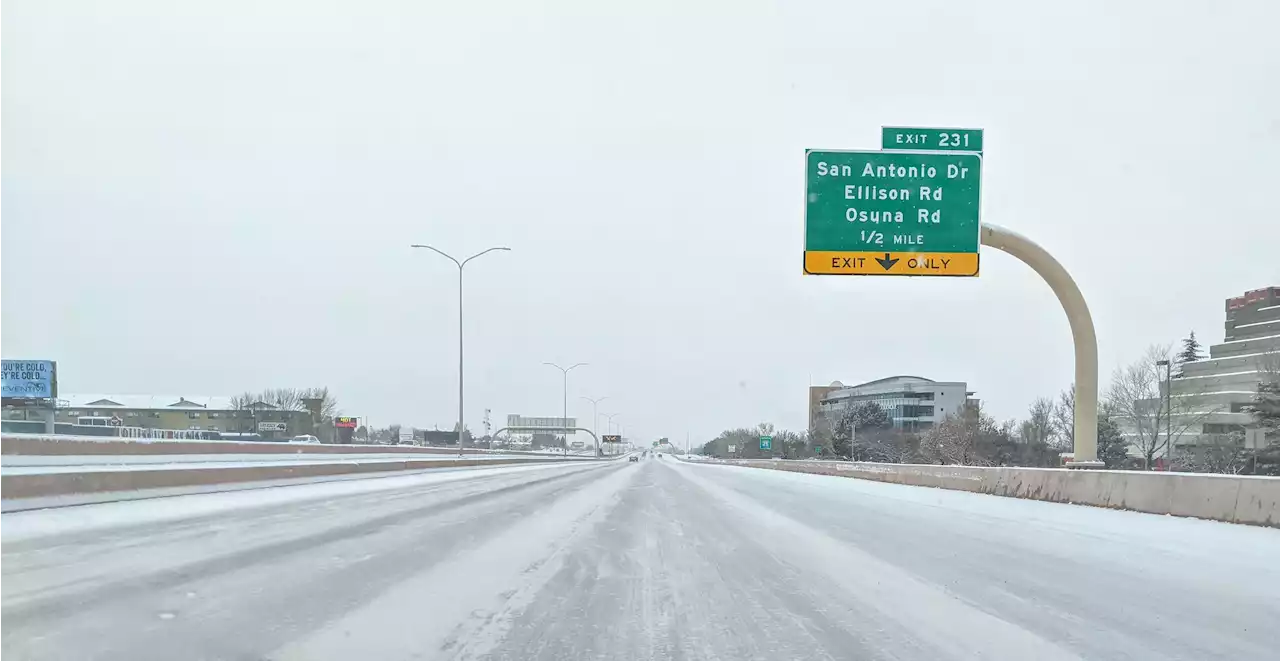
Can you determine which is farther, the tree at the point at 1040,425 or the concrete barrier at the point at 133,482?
the tree at the point at 1040,425

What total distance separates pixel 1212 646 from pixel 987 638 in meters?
1.35

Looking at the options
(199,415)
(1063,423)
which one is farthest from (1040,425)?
(199,415)

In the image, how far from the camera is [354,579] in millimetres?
7895

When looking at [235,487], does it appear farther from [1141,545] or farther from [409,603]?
[1141,545]

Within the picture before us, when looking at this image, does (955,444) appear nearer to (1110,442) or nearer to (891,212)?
(1110,442)

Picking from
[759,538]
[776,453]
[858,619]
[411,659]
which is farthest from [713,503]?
[776,453]

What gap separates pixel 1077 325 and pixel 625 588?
44.6 feet

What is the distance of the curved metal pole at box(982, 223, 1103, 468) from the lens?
694 inches

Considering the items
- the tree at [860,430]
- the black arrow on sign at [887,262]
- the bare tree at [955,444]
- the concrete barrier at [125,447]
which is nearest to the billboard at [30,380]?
the concrete barrier at [125,447]

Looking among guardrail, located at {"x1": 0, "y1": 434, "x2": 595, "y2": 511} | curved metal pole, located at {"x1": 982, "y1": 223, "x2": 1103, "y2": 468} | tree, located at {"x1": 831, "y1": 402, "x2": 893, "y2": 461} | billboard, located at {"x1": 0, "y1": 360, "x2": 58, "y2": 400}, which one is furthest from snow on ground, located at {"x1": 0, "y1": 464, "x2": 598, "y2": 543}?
tree, located at {"x1": 831, "y1": 402, "x2": 893, "y2": 461}

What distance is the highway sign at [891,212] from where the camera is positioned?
1847 centimetres

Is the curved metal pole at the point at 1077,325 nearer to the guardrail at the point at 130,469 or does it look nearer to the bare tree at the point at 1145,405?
the guardrail at the point at 130,469

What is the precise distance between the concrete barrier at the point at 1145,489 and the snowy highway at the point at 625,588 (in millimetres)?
428

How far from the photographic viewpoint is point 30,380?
23.5 meters
